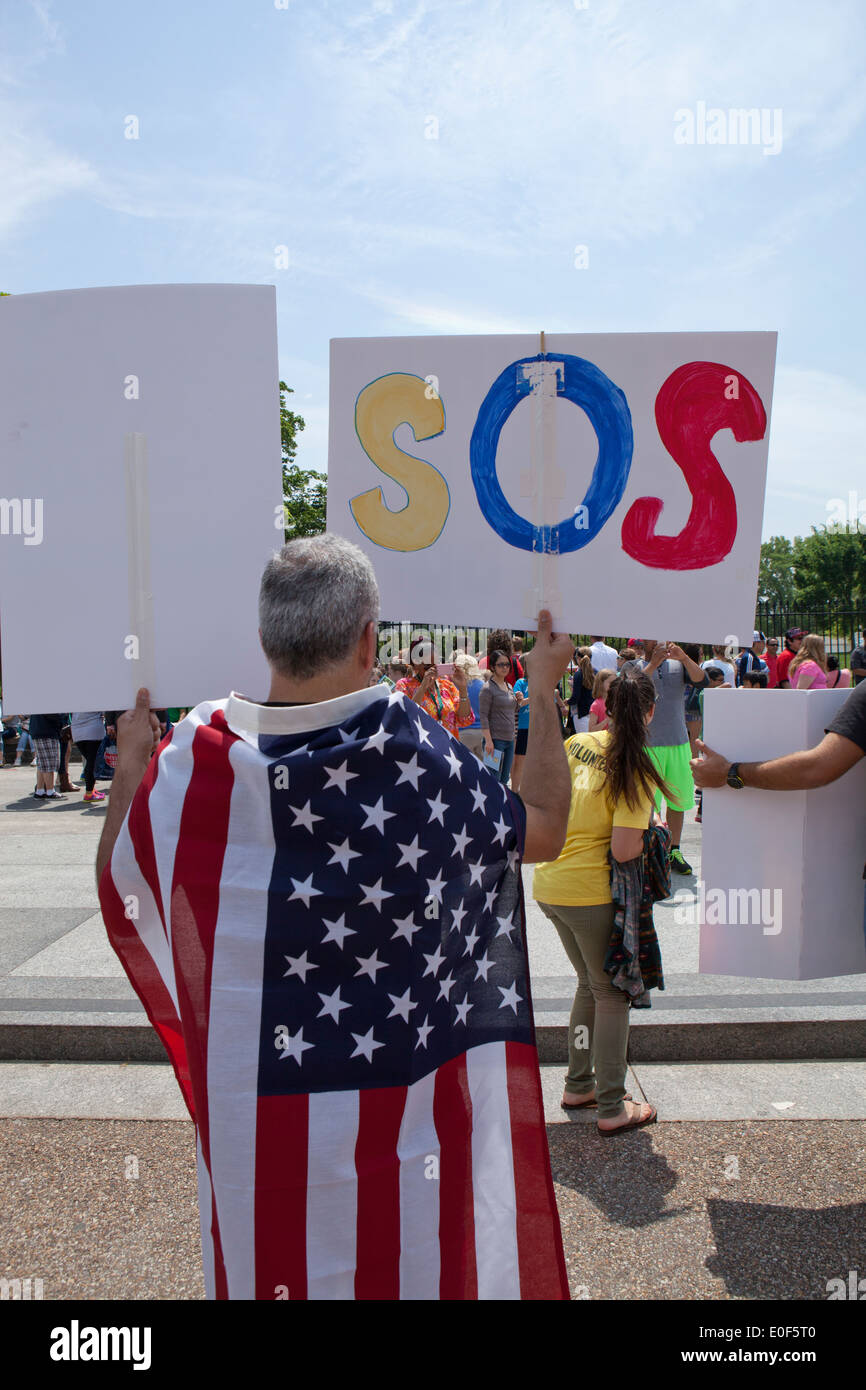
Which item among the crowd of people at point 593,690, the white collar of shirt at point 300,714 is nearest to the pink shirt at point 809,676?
the crowd of people at point 593,690

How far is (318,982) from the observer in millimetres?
1715

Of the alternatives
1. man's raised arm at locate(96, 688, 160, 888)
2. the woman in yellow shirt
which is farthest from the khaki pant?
man's raised arm at locate(96, 688, 160, 888)

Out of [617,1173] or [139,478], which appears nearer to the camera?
[139,478]

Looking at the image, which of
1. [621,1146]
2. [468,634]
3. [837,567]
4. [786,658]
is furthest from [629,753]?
[837,567]

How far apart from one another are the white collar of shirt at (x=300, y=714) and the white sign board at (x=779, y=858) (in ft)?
5.83

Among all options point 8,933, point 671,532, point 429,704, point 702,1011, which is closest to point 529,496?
point 671,532

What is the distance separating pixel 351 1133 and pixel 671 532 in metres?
1.77

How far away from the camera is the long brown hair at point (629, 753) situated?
12.3 feet

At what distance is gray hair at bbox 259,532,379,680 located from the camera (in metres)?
1.69

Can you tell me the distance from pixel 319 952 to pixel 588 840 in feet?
7.41

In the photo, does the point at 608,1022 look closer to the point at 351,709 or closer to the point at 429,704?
the point at 351,709

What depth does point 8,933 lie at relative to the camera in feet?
20.0

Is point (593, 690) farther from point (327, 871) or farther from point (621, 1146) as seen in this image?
point (327, 871)
